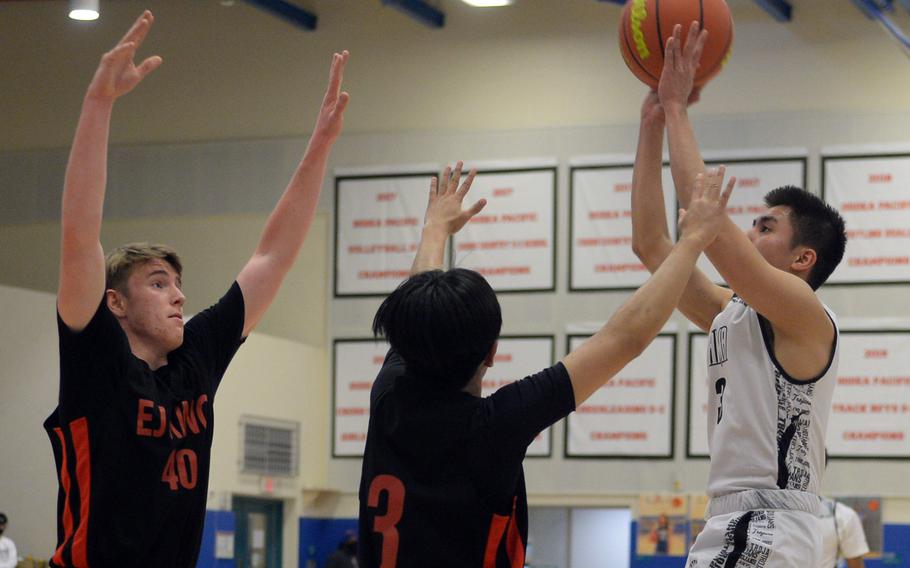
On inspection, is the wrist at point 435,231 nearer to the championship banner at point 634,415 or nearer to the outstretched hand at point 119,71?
the outstretched hand at point 119,71

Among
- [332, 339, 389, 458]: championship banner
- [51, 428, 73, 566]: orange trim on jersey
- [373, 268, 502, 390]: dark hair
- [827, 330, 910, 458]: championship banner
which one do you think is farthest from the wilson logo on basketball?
[332, 339, 389, 458]: championship banner

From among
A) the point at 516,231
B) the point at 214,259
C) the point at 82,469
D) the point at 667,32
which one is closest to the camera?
the point at 82,469

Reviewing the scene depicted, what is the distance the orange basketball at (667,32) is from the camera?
4.40 m

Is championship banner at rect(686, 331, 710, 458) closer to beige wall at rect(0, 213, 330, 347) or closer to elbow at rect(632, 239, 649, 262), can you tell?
beige wall at rect(0, 213, 330, 347)

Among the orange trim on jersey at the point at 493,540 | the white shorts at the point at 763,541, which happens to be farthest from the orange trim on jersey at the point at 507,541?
the white shorts at the point at 763,541

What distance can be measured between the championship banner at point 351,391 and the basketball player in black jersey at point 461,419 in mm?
14152

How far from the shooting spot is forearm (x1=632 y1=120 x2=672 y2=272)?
13.4 ft

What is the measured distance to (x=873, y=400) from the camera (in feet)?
49.6

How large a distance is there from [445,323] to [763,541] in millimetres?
1469

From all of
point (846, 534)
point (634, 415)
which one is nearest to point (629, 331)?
point (846, 534)

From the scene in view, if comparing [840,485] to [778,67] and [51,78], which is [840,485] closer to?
[778,67]

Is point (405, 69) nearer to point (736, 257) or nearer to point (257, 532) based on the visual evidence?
point (257, 532)

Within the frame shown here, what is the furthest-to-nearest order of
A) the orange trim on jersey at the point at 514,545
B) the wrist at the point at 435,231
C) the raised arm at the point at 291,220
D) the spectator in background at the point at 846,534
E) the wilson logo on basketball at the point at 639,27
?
1. the spectator in background at the point at 846,534
2. the wilson logo on basketball at the point at 639,27
3. the raised arm at the point at 291,220
4. the wrist at the point at 435,231
5. the orange trim on jersey at the point at 514,545

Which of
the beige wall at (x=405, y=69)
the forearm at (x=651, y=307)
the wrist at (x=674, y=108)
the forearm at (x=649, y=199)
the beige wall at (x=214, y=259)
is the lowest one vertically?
the forearm at (x=651, y=307)
